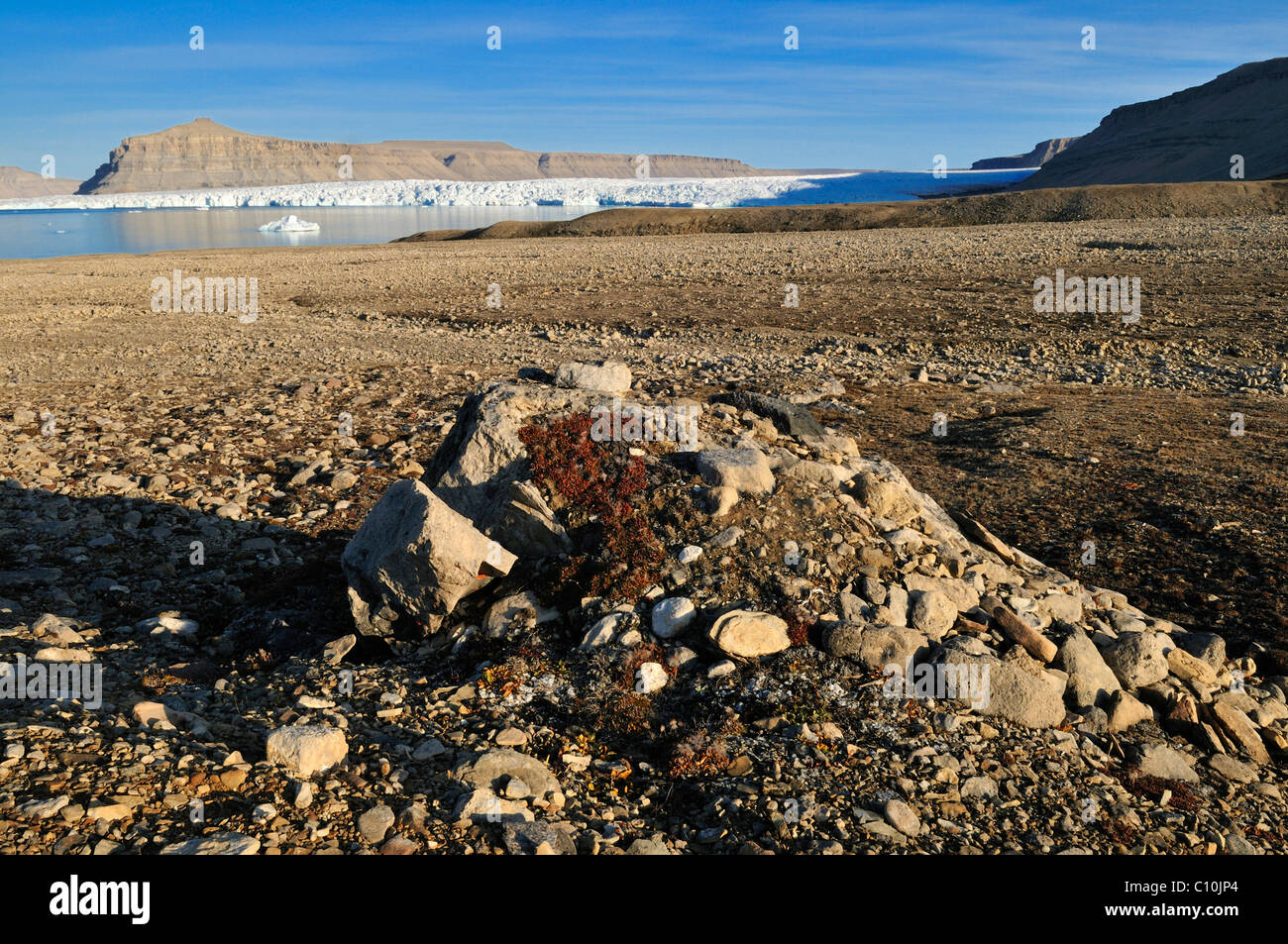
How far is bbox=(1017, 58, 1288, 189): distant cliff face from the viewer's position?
4161 inches

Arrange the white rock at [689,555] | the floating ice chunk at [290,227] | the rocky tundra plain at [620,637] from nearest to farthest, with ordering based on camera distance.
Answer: the rocky tundra plain at [620,637], the white rock at [689,555], the floating ice chunk at [290,227]

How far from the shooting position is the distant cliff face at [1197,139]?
106 m

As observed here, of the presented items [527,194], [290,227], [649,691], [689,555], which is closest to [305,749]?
[649,691]

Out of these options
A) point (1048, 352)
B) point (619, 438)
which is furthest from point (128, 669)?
point (1048, 352)

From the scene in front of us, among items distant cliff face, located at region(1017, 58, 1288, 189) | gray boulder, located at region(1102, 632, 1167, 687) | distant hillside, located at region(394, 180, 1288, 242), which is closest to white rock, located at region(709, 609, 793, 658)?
gray boulder, located at region(1102, 632, 1167, 687)

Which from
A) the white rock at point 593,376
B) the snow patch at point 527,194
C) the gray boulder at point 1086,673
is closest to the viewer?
the gray boulder at point 1086,673

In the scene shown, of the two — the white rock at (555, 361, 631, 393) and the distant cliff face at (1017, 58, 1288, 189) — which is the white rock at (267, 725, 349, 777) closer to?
the white rock at (555, 361, 631, 393)

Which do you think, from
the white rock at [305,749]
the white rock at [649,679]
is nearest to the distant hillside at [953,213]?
the white rock at [649,679]

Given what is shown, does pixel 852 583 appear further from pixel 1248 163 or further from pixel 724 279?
pixel 1248 163

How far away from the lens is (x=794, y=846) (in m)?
4.27

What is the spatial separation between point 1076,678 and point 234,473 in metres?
9.68

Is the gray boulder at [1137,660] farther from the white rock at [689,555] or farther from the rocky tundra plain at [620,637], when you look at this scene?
the white rock at [689,555]

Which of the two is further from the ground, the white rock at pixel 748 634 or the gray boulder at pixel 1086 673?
the white rock at pixel 748 634

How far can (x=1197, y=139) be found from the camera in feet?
391
